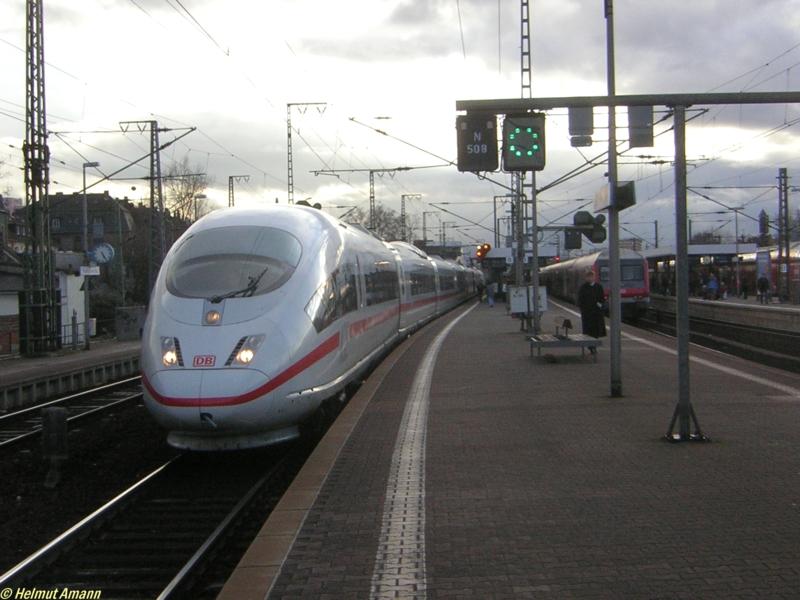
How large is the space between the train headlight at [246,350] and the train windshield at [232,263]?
0.71 meters

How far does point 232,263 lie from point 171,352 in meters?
1.48

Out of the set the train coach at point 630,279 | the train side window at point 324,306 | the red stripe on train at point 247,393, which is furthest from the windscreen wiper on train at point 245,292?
the train coach at point 630,279

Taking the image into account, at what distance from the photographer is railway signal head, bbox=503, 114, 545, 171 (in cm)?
1311

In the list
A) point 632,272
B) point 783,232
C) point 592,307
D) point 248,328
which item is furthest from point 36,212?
point 783,232

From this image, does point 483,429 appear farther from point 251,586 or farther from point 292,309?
point 251,586

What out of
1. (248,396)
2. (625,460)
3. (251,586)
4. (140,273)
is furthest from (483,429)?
(140,273)

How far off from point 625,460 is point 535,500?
67.2 inches

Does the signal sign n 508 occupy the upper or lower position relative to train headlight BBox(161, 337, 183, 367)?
upper

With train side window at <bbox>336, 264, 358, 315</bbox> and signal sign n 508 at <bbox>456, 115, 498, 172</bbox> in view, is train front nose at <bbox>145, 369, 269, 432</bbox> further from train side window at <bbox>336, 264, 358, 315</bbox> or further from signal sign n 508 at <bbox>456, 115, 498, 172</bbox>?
signal sign n 508 at <bbox>456, 115, 498, 172</bbox>

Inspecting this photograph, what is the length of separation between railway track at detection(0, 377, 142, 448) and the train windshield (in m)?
3.93

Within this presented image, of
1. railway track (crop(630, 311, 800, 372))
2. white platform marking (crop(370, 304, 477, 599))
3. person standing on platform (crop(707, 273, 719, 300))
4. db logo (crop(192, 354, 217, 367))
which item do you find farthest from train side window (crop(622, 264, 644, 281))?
db logo (crop(192, 354, 217, 367))

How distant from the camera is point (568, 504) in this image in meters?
6.67

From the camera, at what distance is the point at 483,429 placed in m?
9.95

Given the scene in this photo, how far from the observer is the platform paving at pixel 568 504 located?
5109 millimetres
